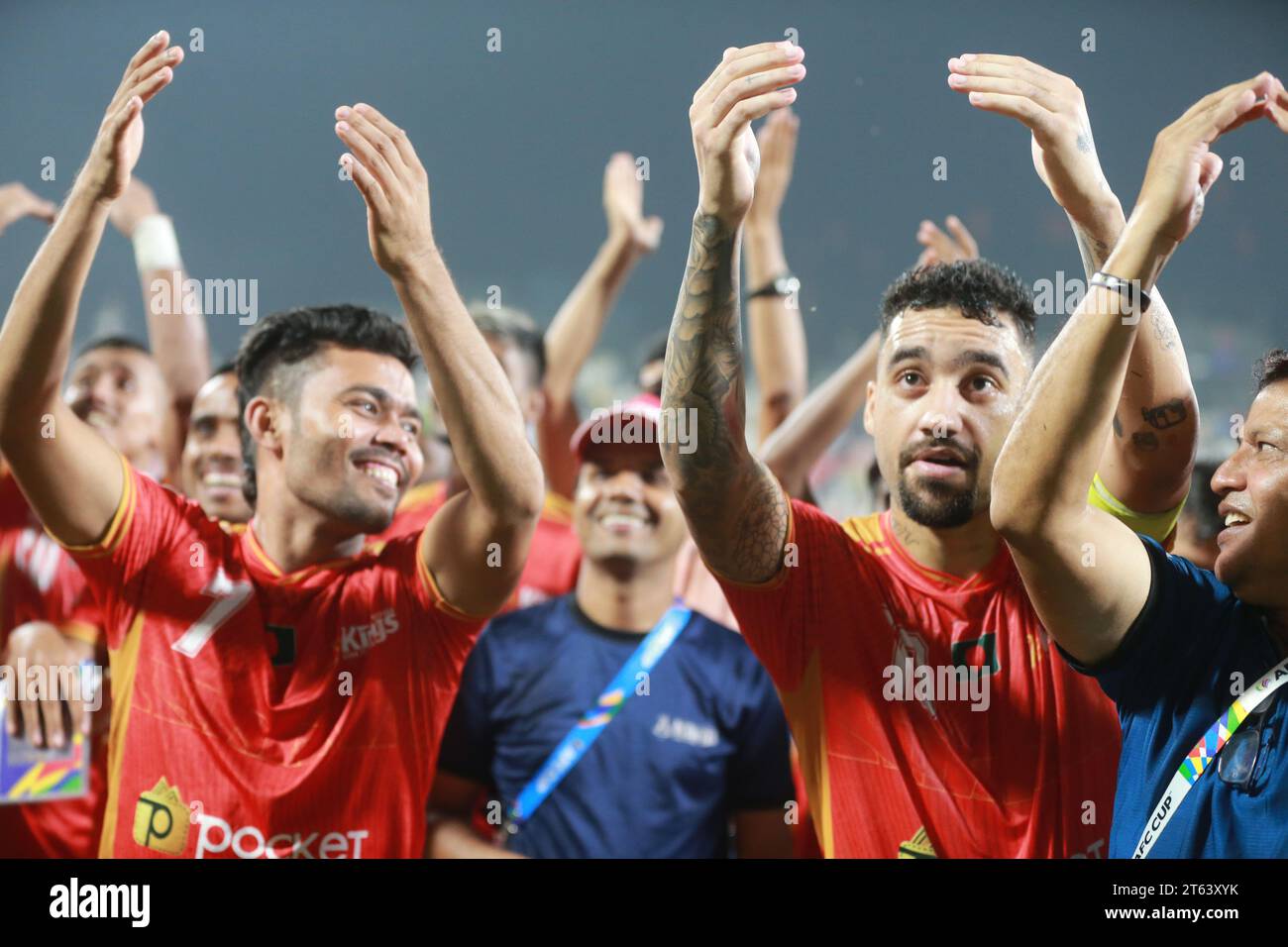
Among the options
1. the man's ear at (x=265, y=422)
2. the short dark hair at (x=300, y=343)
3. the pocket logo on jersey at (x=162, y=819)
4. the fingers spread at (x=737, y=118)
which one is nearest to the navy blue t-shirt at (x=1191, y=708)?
the fingers spread at (x=737, y=118)

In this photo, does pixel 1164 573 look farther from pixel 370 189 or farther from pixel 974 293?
pixel 370 189

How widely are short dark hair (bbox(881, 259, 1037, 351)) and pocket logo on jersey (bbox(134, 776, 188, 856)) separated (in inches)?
76.5

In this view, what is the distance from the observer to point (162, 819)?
2.66 meters

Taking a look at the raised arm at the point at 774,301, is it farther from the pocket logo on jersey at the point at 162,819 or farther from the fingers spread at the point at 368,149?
the pocket logo on jersey at the point at 162,819

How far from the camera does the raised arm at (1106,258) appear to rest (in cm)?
242

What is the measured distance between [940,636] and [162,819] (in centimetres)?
179

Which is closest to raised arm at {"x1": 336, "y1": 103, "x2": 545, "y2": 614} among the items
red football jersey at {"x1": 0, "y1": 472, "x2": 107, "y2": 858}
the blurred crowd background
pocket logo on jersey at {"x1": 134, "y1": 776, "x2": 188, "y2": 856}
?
the blurred crowd background

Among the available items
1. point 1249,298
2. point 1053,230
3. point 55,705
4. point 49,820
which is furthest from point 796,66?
point 49,820

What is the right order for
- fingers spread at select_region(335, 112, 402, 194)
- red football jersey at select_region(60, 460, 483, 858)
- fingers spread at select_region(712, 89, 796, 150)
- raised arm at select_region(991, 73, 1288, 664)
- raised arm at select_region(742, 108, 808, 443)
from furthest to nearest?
raised arm at select_region(742, 108, 808, 443)
red football jersey at select_region(60, 460, 483, 858)
fingers spread at select_region(335, 112, 402, 194)
fingers spread at select_region(712, 89, 796, 150)
raised arm at select_region(991, 73, 1288, 664)

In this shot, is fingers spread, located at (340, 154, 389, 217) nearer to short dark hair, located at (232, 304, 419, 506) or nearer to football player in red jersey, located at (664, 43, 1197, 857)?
short dark hair, located at (232, 304, 419, 506)

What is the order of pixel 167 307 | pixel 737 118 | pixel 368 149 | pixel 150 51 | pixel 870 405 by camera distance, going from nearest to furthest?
pixel 737 118
pixel 368 149
pixel 150 51
pixel 870 405
pixel 167 307

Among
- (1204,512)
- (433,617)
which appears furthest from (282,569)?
(1204,512)

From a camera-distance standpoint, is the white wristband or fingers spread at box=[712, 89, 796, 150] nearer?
fingers spread at box=[712, 89, 796, 150]

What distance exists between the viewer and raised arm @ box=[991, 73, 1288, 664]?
2.14 meters
